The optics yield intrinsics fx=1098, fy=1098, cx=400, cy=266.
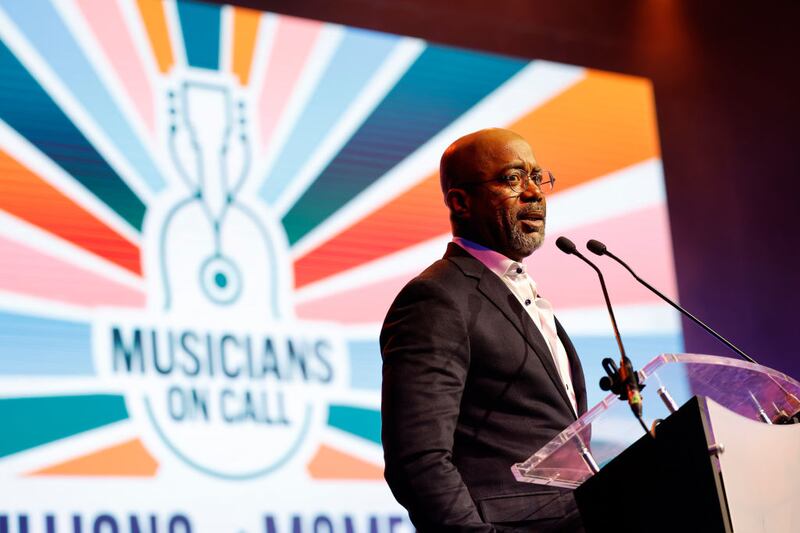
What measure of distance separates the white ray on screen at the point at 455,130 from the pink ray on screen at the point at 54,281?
2.18ft

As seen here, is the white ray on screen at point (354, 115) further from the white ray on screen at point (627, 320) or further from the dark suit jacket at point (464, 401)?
the dark suit jacket at point (464, 401)

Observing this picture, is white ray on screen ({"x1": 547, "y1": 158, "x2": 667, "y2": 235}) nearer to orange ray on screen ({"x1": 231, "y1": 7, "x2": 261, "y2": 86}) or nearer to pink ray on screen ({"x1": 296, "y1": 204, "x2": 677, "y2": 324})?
pink ray on screen ({"x1": 296, "y1": 204, "x2": 677, "y2": 324})

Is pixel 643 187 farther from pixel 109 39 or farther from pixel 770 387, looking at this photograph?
pixel 770 387

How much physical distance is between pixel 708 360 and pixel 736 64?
12.8 ft

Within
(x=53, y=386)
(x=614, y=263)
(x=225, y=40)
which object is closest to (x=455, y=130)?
(x=614, y=263)

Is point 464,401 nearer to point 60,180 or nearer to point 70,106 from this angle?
point 60,180

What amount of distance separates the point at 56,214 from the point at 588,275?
2128 mm

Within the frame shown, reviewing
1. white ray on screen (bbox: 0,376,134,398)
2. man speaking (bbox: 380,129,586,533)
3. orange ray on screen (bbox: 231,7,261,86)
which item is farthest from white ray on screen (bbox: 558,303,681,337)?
man speaking (bbox: 380,129,586,533)

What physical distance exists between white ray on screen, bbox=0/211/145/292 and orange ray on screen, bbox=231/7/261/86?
872 mm

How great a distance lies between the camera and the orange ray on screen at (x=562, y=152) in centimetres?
411

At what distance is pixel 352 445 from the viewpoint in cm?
385

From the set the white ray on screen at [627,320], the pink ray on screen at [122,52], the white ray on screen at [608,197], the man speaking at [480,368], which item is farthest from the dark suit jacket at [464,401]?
the white ray on screen at [608,197]

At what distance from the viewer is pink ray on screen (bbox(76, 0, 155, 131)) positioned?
3.83 meters

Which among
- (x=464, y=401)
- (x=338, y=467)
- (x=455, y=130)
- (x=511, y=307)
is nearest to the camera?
(x=464, y=401)
